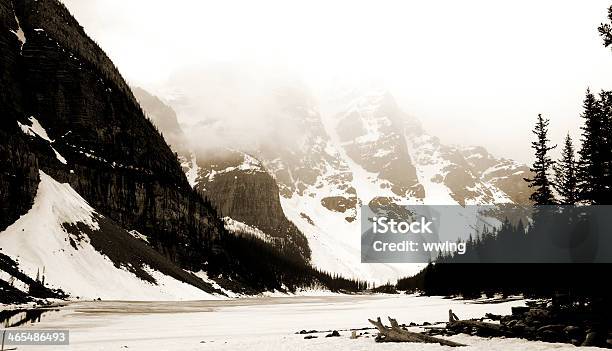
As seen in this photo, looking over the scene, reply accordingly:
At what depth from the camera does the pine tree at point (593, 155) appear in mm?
32469

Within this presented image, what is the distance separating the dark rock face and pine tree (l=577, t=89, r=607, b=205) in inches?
3599

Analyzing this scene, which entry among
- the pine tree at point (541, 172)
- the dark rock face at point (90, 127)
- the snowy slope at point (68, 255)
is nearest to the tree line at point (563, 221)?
the pine tree at point (541, 172)

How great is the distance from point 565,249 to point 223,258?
425ft

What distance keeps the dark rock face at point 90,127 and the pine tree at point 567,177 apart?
89.1m

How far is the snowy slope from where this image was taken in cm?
7031

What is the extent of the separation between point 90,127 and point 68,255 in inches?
2452

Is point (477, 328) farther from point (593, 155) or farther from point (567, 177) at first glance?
point (567, 177)

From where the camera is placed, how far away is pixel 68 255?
7681 centimetres

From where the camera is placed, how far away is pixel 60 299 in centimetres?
6344

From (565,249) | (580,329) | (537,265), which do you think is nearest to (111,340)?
(580,329)

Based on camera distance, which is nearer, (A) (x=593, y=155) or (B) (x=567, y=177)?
(A) (x=593, y=155)

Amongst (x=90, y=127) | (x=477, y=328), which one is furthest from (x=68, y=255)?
(x=477, y=328)

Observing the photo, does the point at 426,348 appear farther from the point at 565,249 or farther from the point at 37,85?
the point at 37,85

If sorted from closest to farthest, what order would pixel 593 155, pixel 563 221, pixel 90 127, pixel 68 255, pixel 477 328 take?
pixel 477 328 < pixel 593 155 < pixel 563 221 < pixel 68 255 < pixel 90 127
